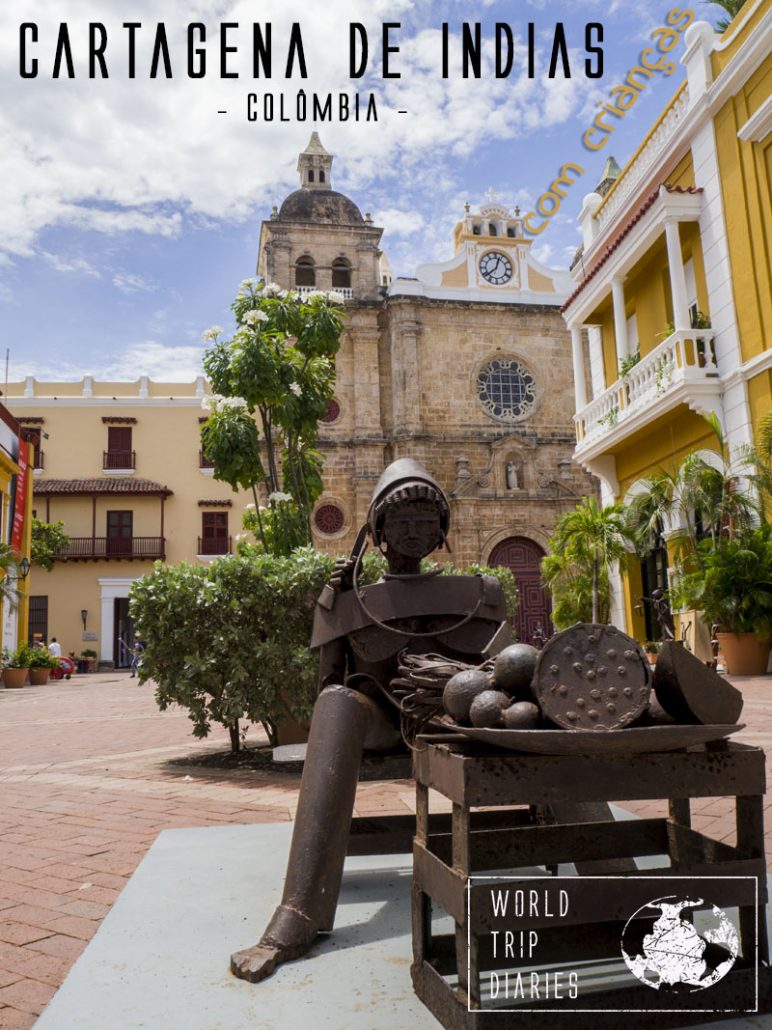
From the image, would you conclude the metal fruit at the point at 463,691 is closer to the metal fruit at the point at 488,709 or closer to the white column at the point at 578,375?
the metal fruit at the point at 488,709

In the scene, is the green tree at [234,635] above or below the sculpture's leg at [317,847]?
above

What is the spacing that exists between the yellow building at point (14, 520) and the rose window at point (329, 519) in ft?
29.1

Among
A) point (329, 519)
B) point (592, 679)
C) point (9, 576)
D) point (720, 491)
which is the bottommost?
point (592, 679)

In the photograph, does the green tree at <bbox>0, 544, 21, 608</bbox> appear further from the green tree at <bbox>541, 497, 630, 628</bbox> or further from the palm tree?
the palm tree

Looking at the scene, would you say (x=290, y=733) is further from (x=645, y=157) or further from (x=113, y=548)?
(x=113, y=548)

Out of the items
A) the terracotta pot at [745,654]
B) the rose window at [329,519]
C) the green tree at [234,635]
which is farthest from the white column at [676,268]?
the rose window at [329,519]

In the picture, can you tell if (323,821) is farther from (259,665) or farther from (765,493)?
(765,493)

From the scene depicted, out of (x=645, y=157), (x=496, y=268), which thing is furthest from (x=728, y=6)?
(x=496, y=268)

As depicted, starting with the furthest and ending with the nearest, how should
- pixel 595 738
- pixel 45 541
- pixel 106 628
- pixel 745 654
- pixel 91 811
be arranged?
pixel 106 628, pixel 45 541, pixel 745 654, pixel 91 811, pixel 595 738

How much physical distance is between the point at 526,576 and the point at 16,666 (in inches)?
615

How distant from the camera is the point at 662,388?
12.6m

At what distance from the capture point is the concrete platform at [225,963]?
1.84 metres

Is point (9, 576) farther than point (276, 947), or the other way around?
point (9, 576)

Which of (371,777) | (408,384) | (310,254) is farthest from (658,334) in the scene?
(310,254)
